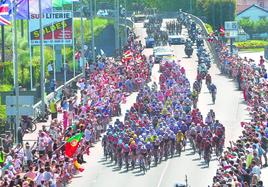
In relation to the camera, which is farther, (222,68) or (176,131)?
(222,68)

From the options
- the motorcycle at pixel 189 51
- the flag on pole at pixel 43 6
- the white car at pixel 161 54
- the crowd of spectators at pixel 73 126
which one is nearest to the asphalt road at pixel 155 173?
the crowd of spectators at pixel 73 126

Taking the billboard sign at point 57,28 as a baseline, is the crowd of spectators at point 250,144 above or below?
below

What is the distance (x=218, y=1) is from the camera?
121250mm

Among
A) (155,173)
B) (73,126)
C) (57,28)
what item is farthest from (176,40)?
(155,173)

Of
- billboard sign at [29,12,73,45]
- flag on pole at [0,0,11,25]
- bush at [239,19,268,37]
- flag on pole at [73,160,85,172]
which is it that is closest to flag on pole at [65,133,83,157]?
flag on pole at [73,160,85,172]

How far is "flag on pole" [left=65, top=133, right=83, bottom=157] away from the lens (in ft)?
144

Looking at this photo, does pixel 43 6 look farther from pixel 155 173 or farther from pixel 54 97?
pixel 155 173

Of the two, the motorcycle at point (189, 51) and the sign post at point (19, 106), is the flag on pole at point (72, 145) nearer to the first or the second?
the sign post at point (19, 106)

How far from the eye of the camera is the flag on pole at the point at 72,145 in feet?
144

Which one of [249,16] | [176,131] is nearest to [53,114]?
A: [176,131]

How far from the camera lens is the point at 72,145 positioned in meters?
44.1

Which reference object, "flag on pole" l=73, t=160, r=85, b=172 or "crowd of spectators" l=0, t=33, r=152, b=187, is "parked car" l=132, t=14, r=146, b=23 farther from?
"flag on pole" l=73, t=160, r=85, b=172

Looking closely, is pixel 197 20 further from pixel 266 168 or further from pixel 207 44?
pixel 266 168

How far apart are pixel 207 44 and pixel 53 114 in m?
42.2
